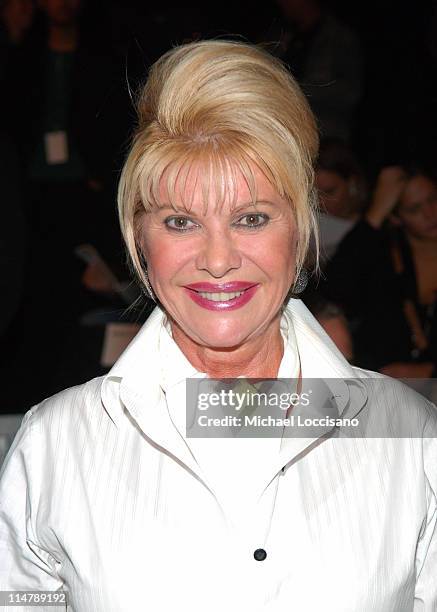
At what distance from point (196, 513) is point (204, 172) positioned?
0.62 m

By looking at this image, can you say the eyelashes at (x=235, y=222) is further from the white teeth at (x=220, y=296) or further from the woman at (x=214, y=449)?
the white teeth at (x=220, y=296)

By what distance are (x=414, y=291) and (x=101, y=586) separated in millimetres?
2532

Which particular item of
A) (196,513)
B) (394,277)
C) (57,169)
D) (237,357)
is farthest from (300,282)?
(57,169)

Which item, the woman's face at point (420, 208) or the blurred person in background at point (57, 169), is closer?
the woman's face at point (420, 208)

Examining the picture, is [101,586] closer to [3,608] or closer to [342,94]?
[3,608]

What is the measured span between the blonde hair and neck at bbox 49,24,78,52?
2719mm

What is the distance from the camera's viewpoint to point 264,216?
1787 millimetres

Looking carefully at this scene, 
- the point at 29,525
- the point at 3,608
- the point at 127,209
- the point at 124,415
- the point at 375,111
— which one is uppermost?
the point at 375,111

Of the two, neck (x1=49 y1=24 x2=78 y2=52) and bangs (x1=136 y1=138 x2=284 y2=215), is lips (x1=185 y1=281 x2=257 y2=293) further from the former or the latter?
neck (x1=49 y1=24 x2=78 y2=52)

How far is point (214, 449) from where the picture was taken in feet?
6.13

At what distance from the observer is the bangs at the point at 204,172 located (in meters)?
1.73

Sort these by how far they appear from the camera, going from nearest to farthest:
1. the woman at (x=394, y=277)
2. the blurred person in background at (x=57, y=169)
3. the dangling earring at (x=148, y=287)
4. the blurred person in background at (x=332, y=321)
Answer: the dangling earring at (x=148, y=287)
the blurred person in background at (x=332, y=321)
the woman at (x=394, y=277)
the blurred person in background at (x=57, y=169)

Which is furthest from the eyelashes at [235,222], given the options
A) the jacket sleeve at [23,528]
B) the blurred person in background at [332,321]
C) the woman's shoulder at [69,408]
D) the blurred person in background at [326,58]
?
the blurred person in background at [326,58]

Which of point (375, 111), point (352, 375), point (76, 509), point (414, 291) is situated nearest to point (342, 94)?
point (375, 111)
